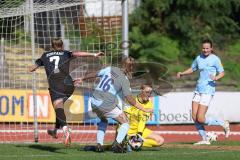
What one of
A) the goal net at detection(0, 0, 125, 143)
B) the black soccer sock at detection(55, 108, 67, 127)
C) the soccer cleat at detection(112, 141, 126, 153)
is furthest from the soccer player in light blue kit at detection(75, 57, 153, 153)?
the goal net at detection(0, 0, 125, 143)

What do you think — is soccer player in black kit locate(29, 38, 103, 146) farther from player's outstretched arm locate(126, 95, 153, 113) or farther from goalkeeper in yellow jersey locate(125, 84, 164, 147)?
player's outstretched arm locate(126, 95, 153, 113)

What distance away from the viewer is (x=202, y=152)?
45.6 ft

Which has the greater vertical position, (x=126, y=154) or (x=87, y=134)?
(x=126, y=154)

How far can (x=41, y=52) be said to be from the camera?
2059cm

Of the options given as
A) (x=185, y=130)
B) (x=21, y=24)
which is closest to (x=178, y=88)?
(x=185, y=130)

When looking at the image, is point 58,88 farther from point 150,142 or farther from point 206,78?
point 206,78

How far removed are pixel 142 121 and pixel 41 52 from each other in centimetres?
671

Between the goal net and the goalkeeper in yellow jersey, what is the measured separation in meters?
2.08

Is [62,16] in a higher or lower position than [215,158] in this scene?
higher

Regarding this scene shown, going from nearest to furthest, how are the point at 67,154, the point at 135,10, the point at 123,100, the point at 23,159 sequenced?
the point at 23,159, the point at 67,154, the point at 123,100, the point at 135,10

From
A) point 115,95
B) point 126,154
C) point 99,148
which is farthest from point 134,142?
point 115,95

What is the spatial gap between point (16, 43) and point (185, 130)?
214 inches

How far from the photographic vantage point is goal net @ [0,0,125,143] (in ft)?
59.0

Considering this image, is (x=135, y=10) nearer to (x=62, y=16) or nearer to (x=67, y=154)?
(x=62, y=16)
